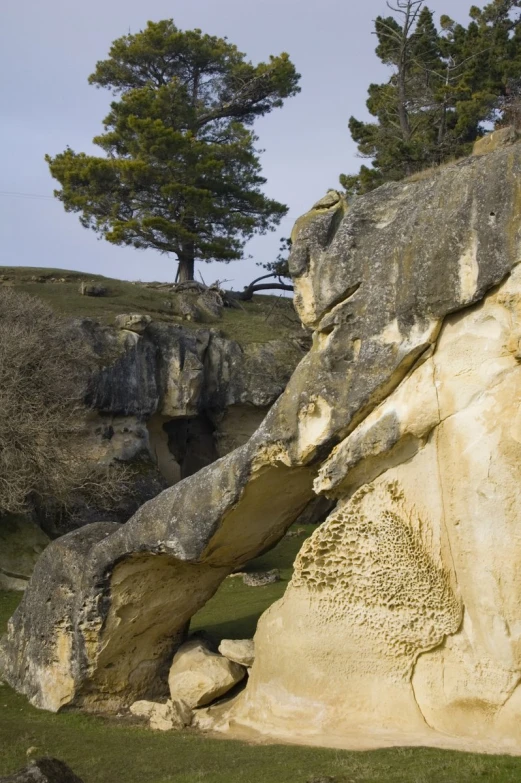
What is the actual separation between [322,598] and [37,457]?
47.3ft

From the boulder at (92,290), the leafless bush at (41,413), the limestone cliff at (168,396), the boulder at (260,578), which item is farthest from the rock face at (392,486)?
the boulder at (92,290)

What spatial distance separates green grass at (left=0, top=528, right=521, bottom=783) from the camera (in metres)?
11.4

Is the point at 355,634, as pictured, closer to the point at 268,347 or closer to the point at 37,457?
the point at 37,457

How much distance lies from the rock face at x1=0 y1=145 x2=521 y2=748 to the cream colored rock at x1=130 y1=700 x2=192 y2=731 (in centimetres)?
107

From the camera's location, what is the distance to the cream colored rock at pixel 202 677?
1633cm

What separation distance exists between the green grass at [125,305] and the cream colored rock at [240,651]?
20.2 meters

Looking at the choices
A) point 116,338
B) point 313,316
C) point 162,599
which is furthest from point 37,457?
point 313,316

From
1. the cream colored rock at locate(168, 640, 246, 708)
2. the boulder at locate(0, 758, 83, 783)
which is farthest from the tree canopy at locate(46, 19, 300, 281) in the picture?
the boulder at locate(0, 758, 83, 783)

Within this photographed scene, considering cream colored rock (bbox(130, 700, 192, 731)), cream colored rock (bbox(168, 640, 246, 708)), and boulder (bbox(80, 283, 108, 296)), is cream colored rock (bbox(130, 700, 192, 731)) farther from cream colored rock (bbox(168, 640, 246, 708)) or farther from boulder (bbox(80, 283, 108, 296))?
boulder (bbox(80, 283, 108, 296))

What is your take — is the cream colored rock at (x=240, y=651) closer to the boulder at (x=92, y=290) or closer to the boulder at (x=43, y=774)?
the boulder at (x=43, y=774)

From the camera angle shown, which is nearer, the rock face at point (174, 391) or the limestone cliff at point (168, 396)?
the limestone cliff at point (168, 396)

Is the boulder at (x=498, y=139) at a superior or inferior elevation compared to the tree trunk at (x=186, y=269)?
inferior

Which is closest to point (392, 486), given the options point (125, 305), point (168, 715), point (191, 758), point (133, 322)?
point (191, 758)

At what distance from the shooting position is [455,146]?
115 ft
